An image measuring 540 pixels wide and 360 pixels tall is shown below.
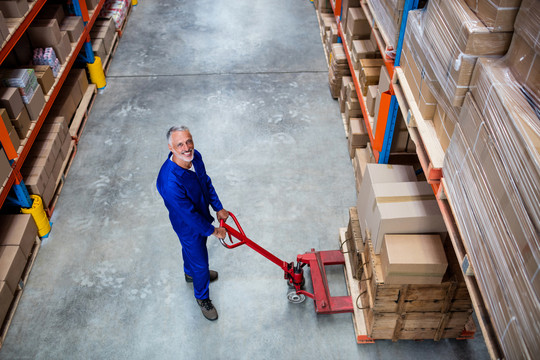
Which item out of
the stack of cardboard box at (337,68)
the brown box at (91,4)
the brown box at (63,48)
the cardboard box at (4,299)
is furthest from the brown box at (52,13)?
the stack of cardboard box at (337,68)

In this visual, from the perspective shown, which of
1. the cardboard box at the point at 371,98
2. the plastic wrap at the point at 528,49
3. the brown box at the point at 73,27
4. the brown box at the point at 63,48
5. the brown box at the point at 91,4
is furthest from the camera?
the brown box at the point at 91,4

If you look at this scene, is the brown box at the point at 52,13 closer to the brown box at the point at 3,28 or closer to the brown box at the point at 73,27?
the brown box at the point at 73,27

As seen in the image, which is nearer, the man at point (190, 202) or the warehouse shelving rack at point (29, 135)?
the man at point (190, 202)

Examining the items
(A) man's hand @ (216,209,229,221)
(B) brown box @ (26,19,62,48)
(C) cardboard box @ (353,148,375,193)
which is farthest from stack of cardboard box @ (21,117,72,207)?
(C) cardboard box @ (353,148,375,193)

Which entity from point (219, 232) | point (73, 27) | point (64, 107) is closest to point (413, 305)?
point (219, 232)

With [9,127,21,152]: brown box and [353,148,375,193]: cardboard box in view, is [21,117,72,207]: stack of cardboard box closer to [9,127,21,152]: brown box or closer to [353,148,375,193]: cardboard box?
[9,127,21,152]: brown box

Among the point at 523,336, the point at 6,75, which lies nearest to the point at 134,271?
the point at 6,75

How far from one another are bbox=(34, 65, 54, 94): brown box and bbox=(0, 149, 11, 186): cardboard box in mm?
1334

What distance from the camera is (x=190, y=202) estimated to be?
12.0 feet

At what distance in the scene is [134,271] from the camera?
15.7 feet

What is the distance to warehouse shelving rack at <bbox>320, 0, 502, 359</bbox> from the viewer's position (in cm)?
255

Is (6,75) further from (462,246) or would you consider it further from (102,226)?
→ (462,246)

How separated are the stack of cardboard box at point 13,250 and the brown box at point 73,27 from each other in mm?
2921

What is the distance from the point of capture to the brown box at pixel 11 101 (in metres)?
4.68
